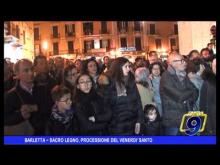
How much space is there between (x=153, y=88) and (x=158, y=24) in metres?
0.89

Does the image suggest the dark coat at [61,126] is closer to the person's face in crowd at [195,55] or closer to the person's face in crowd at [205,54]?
A: the person's face in crowd at [195,55]

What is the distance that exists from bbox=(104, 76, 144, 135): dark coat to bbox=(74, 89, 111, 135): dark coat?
0.09m

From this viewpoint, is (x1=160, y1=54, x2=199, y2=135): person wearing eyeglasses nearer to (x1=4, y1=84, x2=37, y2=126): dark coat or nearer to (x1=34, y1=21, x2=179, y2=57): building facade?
(x1=34, y1=21, x2=179, y2=57): building facade

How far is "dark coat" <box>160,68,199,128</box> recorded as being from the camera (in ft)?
18.7

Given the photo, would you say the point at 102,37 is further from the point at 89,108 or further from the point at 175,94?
the point at 175,94

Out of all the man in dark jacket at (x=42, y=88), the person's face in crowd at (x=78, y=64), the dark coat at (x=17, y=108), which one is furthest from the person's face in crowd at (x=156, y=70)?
the dark coat at (x=17, y=108)

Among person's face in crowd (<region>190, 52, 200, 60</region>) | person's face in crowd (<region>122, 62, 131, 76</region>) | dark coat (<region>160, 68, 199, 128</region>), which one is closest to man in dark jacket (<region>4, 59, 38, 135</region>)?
person's face in crowd (<region>122, 62, 131, 76</region>)

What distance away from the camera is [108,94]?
5.62m

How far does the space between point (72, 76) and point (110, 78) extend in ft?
1.71

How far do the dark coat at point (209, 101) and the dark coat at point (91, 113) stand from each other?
4.39ft

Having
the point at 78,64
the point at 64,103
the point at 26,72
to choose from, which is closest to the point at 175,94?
the point at 78,64

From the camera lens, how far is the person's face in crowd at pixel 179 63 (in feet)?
18.7
